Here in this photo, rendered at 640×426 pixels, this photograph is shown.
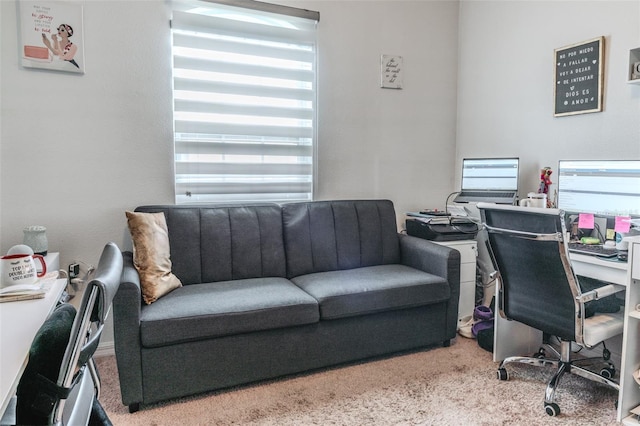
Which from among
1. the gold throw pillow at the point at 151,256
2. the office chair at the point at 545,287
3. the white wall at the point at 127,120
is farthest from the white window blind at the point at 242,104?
the office chair at the point at 545,287

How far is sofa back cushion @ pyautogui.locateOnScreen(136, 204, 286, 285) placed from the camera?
2.56 meters

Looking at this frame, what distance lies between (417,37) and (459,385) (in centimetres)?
267

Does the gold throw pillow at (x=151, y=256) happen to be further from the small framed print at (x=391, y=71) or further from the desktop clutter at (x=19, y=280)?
the small framed print at (x=391, y=71)

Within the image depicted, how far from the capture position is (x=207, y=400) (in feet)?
6.95

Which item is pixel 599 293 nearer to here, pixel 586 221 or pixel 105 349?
pixel 586 221

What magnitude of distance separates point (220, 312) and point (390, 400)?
96cm

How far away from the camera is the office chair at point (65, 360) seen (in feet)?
3.11

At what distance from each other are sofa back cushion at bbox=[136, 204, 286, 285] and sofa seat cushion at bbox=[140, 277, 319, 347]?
0.54 feet

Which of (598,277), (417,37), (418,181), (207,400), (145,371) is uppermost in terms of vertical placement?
(417,37)

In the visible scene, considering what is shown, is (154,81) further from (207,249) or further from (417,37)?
(417,37)

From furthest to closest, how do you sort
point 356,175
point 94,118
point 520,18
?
point 356,175 < point 520,18 < point 94,118

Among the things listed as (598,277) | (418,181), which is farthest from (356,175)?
(598,277)

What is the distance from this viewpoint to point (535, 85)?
298 cm

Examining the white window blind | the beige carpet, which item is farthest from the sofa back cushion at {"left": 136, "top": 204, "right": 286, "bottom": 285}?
the beige carpet
